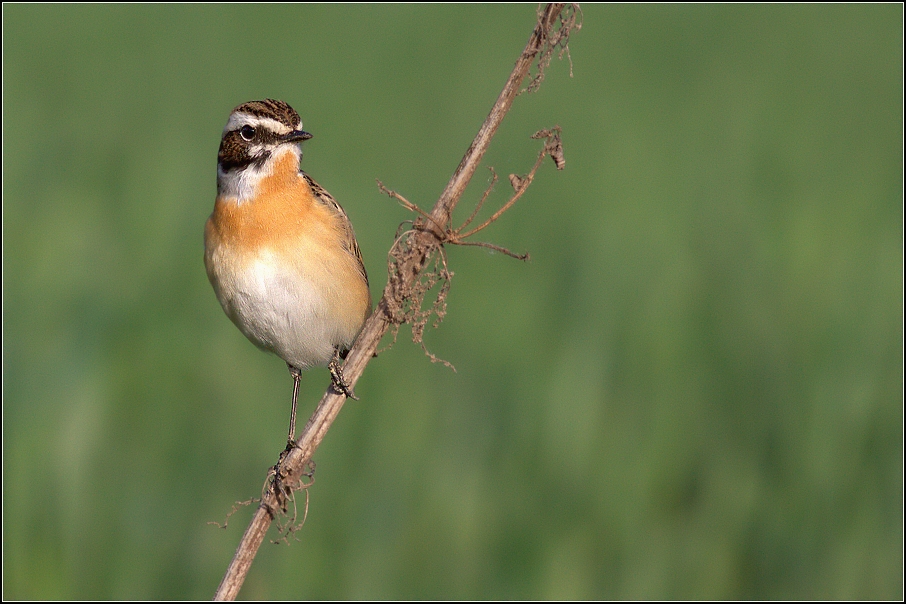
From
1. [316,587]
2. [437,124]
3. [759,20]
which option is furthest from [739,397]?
[759,20]

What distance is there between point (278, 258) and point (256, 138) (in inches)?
20.3

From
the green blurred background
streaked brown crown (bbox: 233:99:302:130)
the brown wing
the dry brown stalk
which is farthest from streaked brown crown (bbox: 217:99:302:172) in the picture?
the green blurred background

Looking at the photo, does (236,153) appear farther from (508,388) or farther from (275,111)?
(508,388)

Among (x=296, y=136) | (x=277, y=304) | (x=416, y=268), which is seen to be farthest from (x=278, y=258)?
(x=416, y=268)

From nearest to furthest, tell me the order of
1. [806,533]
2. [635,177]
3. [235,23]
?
[806,533]
[635,177]
[235,23]

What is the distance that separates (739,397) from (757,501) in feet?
2.92

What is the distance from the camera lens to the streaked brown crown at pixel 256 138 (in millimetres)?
4602

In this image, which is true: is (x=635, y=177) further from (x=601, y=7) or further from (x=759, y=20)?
(x=601, y=7)

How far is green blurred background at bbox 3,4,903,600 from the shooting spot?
682 centimetres

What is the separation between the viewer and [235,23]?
58.7 feet

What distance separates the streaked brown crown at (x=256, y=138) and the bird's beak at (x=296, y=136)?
0.02 m

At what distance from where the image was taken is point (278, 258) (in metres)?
4.89

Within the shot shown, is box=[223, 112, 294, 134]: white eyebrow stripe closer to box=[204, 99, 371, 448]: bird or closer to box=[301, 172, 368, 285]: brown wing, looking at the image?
box=[204, 99, 371, 448]: bird

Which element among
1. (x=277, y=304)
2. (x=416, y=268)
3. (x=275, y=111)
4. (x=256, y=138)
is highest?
(x=275, y=111)
